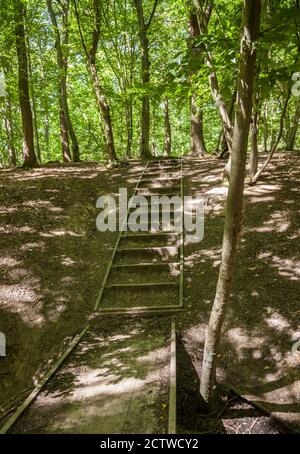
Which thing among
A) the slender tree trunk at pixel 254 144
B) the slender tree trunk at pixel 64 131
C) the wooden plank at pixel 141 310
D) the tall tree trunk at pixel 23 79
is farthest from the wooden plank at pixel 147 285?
the slender tree trunk at pixel 64 131

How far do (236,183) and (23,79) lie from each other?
38.2 feet

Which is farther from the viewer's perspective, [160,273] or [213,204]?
[213,204]

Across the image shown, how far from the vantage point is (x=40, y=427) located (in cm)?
363

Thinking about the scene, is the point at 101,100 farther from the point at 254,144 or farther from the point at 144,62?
the point at 254,144

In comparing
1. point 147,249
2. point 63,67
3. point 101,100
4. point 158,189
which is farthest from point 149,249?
point 63,67

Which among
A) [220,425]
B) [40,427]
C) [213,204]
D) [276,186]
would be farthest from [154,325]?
[276,186]

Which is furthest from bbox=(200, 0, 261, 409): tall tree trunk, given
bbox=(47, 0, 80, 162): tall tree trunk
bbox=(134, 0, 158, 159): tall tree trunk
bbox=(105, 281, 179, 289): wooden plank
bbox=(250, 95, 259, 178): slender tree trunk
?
bbox=(134, 0, 158, 159): tall tree trunk

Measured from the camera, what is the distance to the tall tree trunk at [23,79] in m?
11.8

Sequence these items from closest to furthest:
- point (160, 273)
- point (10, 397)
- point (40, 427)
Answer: point (40, 427), point (10, 397), point (160, 273)

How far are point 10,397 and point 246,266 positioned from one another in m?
4.72

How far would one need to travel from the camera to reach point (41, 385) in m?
4.32

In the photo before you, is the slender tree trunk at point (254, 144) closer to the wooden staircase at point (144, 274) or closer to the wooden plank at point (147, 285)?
the wooden staircase at point (144, 274)

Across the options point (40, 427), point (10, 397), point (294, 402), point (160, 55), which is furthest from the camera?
point (160, 55)
